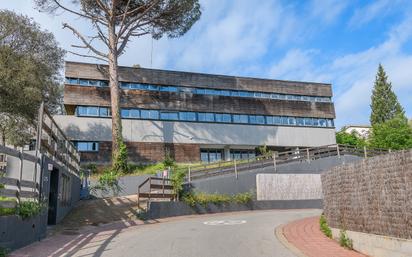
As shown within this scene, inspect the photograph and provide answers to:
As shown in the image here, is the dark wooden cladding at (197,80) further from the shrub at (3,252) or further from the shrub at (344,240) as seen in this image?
the shrub at (344,240)

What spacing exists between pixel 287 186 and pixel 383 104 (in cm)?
4349

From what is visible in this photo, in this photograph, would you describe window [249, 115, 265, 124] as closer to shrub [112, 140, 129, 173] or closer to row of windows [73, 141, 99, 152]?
row of windows [73, 141, 99, 152]

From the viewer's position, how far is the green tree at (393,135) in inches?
1871

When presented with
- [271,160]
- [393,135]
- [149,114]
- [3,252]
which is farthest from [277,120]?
[3,252]

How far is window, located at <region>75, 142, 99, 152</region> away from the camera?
3506cm

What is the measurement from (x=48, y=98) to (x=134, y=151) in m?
8.47

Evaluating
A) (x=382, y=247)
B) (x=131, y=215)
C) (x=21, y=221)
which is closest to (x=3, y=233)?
(x=21, y=221)

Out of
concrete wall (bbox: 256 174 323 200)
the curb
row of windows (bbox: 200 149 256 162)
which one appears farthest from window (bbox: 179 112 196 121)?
the curb

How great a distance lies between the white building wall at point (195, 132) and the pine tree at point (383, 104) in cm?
2069

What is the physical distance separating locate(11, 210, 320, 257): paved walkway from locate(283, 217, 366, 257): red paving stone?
471mm

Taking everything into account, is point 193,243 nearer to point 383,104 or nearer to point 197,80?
point 197,80

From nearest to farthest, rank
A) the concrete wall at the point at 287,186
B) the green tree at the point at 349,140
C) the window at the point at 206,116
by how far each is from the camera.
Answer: the concrete wall at the point at 287,186, the window at the point at 206,116, the green tree at the point at 349,140

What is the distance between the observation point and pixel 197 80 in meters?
40.7

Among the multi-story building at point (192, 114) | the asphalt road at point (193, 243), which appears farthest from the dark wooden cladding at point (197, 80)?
the asphalt road at point (193, 243)
